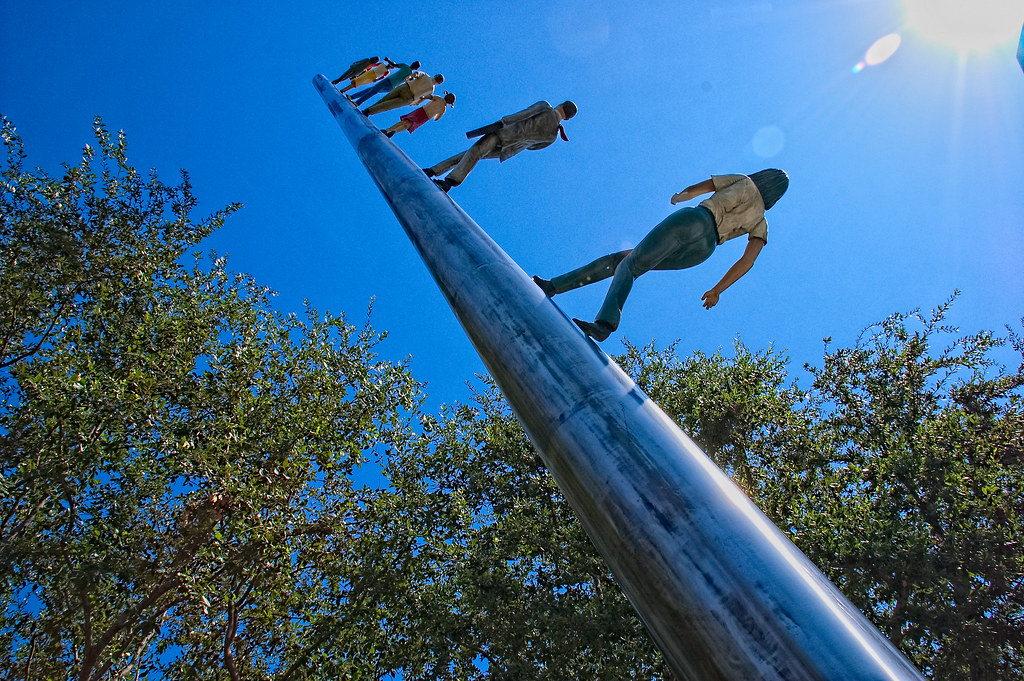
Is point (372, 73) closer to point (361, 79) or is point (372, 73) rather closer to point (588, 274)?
point (361, 79)

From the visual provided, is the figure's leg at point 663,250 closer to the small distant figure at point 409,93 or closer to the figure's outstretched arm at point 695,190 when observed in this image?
the figure's outstretched arm at point 695,190

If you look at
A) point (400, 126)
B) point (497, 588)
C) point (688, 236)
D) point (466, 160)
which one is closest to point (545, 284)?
point (688, 236)

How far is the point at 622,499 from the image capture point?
140 cm

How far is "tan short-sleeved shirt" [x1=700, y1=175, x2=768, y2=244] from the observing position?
3.31 metres

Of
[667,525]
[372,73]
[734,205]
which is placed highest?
[372,73]

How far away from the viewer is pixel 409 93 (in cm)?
701

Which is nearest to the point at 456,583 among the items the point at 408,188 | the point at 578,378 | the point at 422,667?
the point at 422,667

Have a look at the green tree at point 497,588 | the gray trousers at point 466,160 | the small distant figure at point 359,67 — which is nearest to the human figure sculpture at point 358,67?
the small distant figure at point 359,67

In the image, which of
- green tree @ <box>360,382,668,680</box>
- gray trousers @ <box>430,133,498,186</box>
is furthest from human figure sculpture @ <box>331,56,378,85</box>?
green tree @ <box>360,382,668,680</box>

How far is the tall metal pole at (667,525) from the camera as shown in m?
1.10

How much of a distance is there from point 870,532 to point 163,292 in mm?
14246

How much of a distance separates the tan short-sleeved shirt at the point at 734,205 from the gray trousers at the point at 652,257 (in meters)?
0.07

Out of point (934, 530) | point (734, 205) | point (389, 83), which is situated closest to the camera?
point (734, 205)

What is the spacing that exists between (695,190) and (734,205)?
0.30 meters
